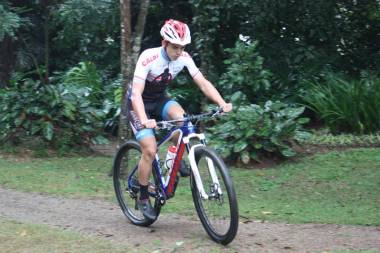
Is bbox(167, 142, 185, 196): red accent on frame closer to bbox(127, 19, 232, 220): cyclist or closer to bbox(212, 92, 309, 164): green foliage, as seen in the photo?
bbox(127, 19, 232, 220): cyclist

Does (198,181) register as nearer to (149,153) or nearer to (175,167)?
(175,167)

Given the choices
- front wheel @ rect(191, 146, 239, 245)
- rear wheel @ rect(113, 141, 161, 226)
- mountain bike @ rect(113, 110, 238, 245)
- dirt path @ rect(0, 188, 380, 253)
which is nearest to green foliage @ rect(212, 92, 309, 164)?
dirt path @ rect(0, 188, 380, 253)

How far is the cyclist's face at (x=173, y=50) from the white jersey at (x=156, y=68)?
71 mm

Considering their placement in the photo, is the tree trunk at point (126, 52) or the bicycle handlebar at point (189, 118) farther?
the tree trunk at point (126, 52)

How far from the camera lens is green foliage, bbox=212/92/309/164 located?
9602mm

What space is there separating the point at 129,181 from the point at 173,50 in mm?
1517

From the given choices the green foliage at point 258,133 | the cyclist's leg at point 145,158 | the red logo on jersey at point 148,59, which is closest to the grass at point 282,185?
the green foliage at point 258,133

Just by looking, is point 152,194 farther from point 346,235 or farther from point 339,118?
point 339,118

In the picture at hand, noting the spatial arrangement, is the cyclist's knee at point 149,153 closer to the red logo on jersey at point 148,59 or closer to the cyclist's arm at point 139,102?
the cyclist's arm at point 139,102

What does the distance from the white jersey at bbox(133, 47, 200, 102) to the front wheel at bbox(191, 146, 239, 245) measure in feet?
2.76

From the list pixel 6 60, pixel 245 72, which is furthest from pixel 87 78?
pixel 245 72

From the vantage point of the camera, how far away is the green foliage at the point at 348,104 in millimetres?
11250

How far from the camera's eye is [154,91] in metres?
6.48

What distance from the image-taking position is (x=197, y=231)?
6340mm
